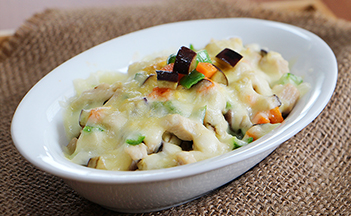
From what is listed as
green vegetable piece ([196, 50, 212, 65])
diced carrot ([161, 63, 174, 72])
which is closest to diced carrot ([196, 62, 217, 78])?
green vegetable piece ([196, 50, 212, 65])

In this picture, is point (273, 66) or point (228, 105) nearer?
point (228, 105)

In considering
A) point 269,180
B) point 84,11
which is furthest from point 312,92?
point 84,11

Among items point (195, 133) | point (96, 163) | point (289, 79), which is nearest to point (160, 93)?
point (195, 133)

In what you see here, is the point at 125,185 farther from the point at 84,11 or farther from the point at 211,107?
the point at 84,11

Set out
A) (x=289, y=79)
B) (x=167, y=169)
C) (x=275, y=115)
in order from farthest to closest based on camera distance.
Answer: (x=289, y=79) < (x=275, y=115) < (x=167, y=169)

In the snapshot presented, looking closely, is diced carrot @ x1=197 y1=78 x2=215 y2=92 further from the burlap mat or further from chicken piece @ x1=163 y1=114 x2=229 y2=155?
the burlap mat

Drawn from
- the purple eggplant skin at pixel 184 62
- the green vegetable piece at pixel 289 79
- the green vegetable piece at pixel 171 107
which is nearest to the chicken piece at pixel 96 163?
the green vegetable piece at pixel 171 107

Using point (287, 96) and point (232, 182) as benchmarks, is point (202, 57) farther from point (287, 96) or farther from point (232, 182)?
point (232, 182)
